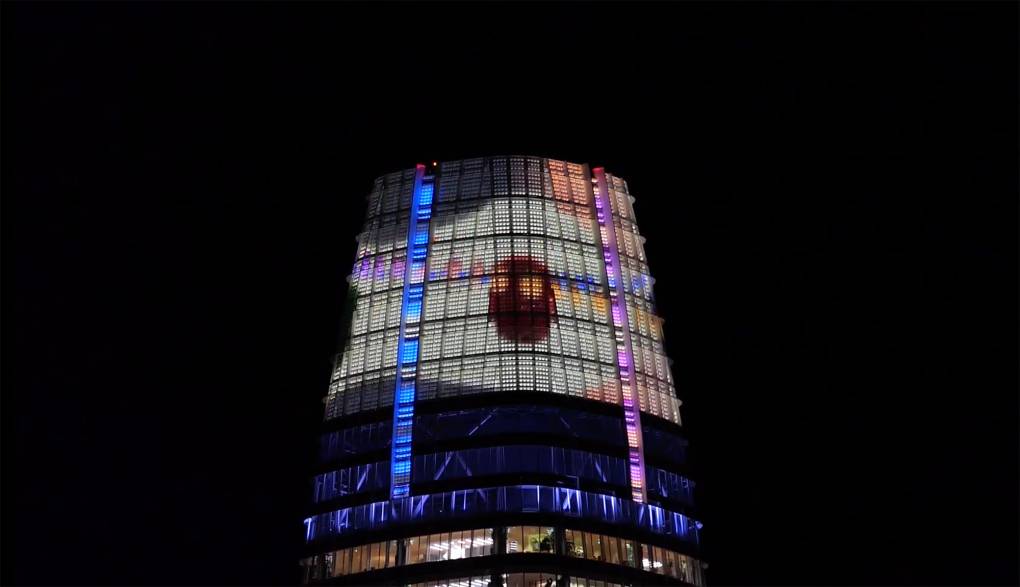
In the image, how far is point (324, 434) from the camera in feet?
553

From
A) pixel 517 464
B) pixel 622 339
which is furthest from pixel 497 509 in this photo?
pixel 622 339

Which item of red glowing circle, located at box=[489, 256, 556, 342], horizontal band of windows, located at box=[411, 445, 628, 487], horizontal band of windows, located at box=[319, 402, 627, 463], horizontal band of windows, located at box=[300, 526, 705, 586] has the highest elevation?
red glowing circle, located at box=[489, 256, 556, 342]

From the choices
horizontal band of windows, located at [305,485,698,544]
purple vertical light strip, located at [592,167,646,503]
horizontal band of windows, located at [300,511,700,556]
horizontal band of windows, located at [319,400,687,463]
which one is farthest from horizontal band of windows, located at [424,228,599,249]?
horizontal band of windows, located at [300,511,700,556]

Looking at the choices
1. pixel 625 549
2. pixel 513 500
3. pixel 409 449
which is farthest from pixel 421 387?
pixel 625 549

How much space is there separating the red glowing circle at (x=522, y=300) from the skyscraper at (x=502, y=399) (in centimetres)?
21

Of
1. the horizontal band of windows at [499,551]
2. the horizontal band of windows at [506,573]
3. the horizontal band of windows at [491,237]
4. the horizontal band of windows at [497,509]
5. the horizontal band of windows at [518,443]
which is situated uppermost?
the horizontal band of windows at [491,237]

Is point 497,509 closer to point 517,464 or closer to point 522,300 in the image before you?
point 517,464

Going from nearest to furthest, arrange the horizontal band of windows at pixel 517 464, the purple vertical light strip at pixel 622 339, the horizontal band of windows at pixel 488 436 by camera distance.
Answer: the horizontal band of windows at pixel 517 464, the horizontal band of windows at pixel 488 436, the purple vertical light strip at pixel 622 339

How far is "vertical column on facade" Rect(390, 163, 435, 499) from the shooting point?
16012 centimetres

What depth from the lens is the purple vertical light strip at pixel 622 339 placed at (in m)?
161

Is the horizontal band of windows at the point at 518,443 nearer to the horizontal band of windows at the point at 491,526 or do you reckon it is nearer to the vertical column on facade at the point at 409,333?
the vertical column on facade at the point at 409,333

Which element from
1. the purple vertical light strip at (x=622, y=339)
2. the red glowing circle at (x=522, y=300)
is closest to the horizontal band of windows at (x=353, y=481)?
the red glowing circle at (x=522, y=300)

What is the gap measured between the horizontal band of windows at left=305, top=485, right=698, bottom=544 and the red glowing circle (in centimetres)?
1950

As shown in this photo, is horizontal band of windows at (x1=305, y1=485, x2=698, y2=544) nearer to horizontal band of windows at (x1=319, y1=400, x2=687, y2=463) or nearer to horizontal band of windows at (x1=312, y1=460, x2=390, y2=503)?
horizontal band of windows at (x1=312, y1=460, x2=390, y2=503)
